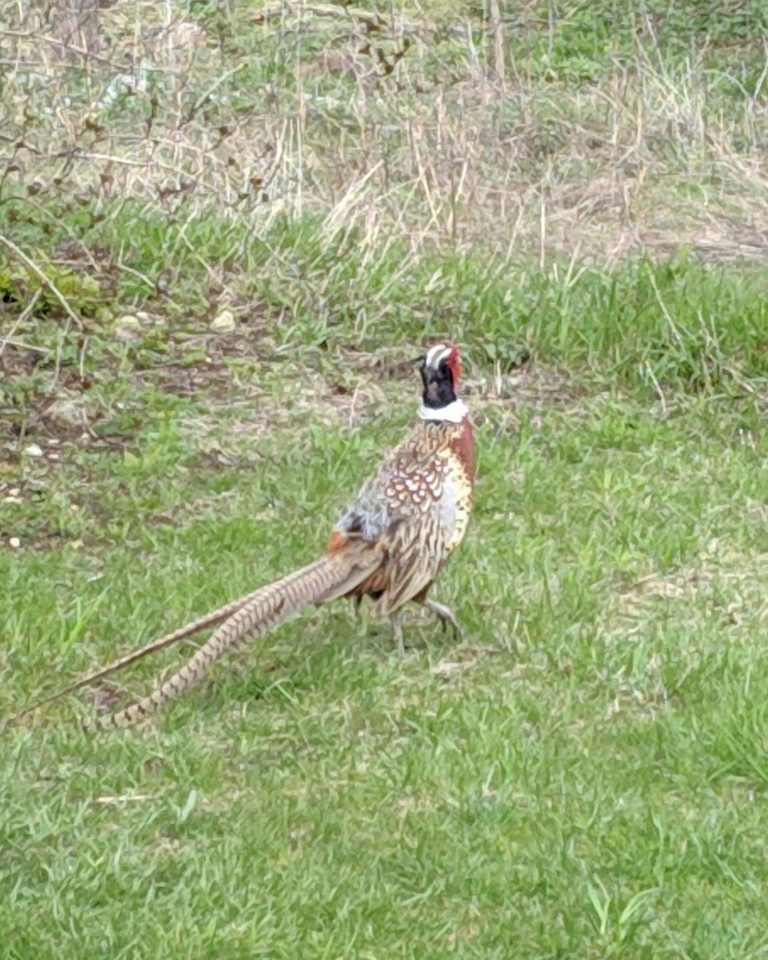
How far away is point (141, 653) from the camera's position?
5055mm

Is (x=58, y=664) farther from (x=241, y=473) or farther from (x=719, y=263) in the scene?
(x=719, y=263)

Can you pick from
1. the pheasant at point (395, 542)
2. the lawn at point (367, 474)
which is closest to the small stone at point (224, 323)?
the lawn at point (367, 474)

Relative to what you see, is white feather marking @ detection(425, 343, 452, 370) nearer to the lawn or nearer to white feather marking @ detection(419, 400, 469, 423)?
white feather marking @ detection(419, 400, 469, 423)

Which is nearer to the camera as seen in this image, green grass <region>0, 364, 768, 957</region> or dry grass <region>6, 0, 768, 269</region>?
green grass <region>0, 364, 768, 957</region>

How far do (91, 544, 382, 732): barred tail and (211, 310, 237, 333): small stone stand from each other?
2.74 metres

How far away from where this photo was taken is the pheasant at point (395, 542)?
527 cm

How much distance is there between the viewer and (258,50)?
11703 mm

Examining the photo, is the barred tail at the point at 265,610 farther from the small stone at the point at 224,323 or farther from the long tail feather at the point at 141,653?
the small stone at the point at 224,323

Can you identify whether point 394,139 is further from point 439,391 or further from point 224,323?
point 439,391

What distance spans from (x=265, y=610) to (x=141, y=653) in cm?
40

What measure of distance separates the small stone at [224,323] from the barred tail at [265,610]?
8.99ft

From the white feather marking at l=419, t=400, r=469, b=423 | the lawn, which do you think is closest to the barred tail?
the lawn

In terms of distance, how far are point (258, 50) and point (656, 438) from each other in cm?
527

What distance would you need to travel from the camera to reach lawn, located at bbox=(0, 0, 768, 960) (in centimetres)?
441
